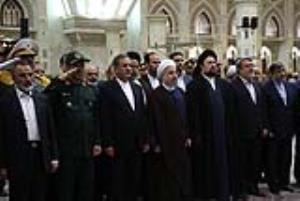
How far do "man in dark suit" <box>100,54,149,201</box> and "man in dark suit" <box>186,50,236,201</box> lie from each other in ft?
2.05

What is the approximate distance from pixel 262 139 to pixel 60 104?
3190 millimetres

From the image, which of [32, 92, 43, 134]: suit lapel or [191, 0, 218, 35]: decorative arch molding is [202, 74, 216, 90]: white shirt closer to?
[32, 92, 43, 134]: suit lapel

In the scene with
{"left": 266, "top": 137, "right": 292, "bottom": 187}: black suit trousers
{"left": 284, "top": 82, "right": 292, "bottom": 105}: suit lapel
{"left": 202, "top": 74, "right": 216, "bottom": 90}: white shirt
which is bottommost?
{"left": 266, "top": 137, "right": 292, "bottom": 187}: black suit trousers

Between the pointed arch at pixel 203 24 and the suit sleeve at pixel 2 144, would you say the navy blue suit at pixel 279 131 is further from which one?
the pointed arch at pixel 203 24

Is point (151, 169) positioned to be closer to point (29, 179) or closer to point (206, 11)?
point (29, 179)

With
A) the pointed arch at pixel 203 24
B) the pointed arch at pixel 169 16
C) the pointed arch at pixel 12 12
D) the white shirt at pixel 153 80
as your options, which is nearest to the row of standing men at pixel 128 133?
the white shirt at pixel 153 80

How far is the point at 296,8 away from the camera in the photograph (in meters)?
30.1

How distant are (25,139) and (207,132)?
2.19 metres

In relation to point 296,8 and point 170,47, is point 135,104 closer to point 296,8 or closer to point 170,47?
point 170,47

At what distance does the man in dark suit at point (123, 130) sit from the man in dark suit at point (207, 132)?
2.05ft

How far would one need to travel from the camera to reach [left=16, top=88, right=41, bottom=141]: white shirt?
6.22m

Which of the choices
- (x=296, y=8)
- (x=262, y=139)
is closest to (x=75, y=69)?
(x=262, y=139)

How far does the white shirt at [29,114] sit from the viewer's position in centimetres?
622

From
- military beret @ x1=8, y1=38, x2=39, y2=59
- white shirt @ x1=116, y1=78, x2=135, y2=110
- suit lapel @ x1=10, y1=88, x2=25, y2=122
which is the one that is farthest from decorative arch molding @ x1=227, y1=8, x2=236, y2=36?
suit lapel @ x1=10, y1=88, x2=25, y2=122
